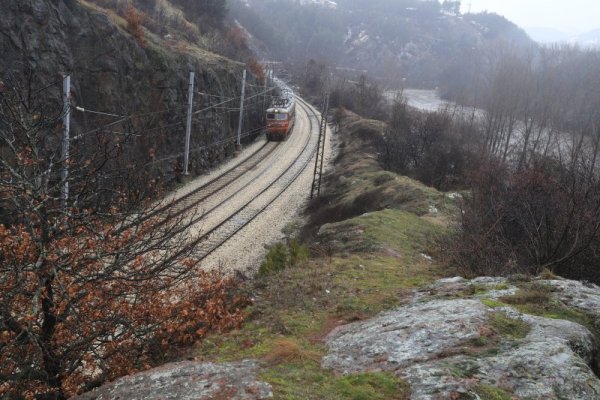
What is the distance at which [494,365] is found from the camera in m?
7.17

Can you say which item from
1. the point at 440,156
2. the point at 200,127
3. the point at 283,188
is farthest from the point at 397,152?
the point at 200,127

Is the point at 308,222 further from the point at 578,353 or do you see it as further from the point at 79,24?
the point at 578,353

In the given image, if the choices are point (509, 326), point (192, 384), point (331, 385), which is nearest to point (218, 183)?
point (192, 384)

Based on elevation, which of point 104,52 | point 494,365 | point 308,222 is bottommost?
point 308,222

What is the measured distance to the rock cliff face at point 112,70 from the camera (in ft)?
73.4

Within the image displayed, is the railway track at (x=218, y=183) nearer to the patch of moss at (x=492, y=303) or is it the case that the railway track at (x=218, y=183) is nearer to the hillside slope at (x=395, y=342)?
the hillside slope at (x=395, y=342)

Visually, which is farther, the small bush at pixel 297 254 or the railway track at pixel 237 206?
the railway track at pixel 237 206

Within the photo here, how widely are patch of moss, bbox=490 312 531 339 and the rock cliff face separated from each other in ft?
42.0

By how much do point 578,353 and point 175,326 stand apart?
305 inches

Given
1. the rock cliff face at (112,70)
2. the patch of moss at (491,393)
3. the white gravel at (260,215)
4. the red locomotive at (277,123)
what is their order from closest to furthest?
1. the patch of moss at (491,393)
2. the white gravel at (260,215)
3. the rock cliff face at (112,70)
4. the red locomotive at (277,123)

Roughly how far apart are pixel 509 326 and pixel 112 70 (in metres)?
26.6

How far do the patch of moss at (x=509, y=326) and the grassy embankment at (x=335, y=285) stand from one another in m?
2.47

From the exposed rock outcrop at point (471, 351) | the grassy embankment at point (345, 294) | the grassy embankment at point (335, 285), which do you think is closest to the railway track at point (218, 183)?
the grassy embankment at point (335, 285)

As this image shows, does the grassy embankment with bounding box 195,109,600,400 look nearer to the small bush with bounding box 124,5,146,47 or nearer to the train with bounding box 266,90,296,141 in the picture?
the small bush with bounding box 124,5,146,47
